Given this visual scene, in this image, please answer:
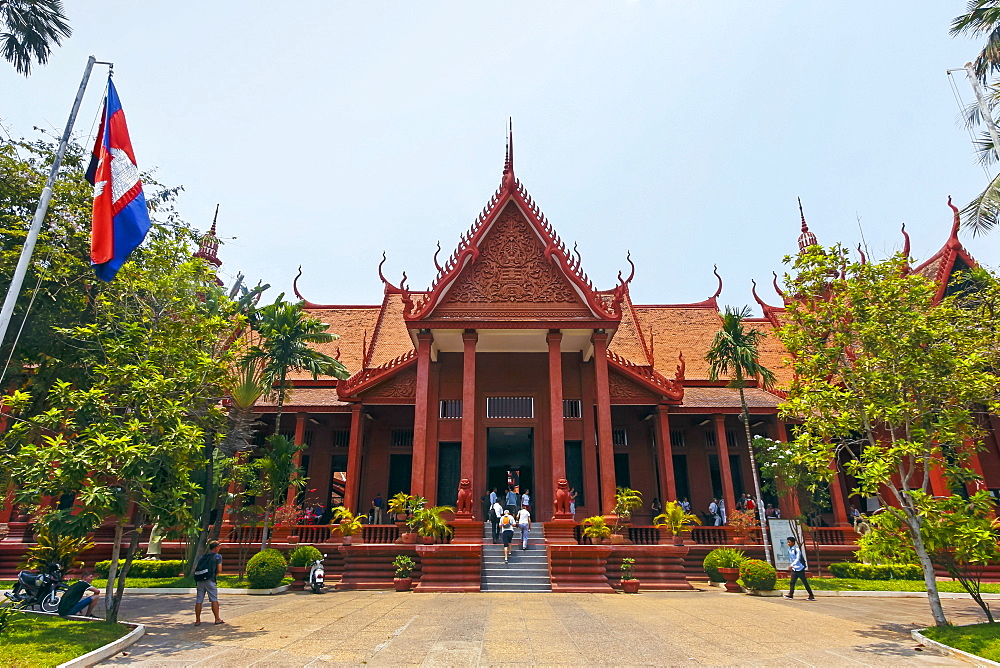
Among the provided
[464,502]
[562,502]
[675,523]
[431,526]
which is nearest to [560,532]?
[562,502]

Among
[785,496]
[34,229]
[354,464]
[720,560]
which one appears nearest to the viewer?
[34,229]

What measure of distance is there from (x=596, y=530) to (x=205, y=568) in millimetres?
8260

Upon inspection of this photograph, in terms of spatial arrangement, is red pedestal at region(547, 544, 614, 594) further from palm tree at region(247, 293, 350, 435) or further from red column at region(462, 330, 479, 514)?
palm tree at region(247, 293, 350, 435)

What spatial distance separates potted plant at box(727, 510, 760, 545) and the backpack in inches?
525

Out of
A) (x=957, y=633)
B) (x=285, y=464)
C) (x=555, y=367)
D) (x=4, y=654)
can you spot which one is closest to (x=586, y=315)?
(x=555, y=367)

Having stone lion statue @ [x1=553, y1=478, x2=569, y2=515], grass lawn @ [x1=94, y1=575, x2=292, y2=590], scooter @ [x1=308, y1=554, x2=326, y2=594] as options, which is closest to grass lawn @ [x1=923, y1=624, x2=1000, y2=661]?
stone lion statue @ [x1=553, y1=478, x2=569, y2=515]

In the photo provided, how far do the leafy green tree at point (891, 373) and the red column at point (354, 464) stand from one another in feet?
40.6

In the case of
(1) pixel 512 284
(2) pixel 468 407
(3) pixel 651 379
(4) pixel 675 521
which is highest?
(1) pixel 512 284

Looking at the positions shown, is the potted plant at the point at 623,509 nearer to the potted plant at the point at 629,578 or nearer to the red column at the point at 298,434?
the potted plant at the point at 629,578

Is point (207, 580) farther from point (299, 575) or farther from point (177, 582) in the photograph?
point (177, 582)

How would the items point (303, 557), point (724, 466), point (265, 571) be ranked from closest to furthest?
point (265, 571) → point (303, 557) → point (724, 466)

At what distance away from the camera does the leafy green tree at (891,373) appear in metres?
8.34

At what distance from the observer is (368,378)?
59.0ft

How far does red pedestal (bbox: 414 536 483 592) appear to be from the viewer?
508 inches
